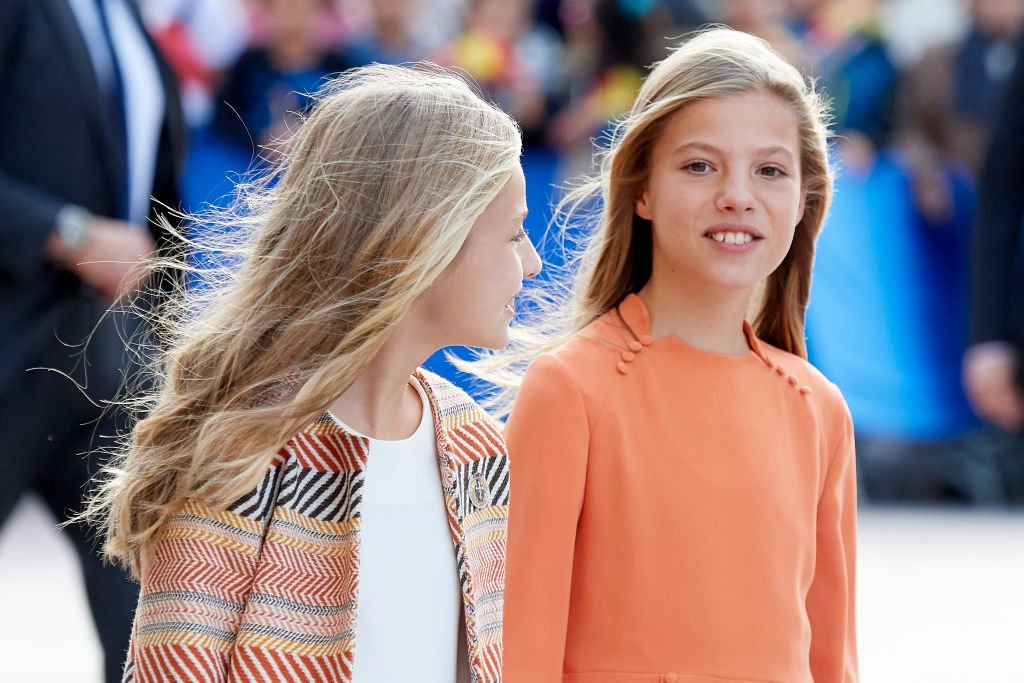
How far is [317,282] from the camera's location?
2.23 meters

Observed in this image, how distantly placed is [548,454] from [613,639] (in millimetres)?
326

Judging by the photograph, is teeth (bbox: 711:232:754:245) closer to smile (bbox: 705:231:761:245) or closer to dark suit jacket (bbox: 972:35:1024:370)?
smile (bbox: 705:231:761:245)

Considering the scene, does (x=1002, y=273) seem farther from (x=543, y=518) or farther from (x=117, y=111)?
(x=117, y=111)

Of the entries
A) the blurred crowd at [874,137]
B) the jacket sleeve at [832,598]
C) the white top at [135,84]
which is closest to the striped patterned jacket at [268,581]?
the jacket sleeve at [832,598]

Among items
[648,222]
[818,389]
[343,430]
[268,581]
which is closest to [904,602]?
[818,389]

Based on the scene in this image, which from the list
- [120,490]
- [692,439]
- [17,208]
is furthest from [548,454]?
[17,208]

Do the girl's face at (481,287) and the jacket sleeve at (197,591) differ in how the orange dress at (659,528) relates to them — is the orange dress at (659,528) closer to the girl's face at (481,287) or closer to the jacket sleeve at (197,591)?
the girl's face at (481,287)

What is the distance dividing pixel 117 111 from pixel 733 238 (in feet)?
5.87

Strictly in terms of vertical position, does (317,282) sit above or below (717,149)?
below

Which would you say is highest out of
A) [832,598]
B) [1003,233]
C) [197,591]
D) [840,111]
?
[840,111]

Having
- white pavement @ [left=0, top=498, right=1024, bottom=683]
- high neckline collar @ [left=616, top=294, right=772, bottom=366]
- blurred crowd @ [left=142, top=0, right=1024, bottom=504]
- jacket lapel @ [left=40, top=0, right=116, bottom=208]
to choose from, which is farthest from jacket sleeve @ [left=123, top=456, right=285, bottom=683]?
blurred crowd @ [left=142, top=0, right=1024, bottom=504]

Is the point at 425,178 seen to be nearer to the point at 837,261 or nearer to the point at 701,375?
the point at 701,375

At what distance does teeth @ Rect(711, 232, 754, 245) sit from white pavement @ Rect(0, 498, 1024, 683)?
2436mm

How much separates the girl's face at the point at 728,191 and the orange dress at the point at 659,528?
17 cm
